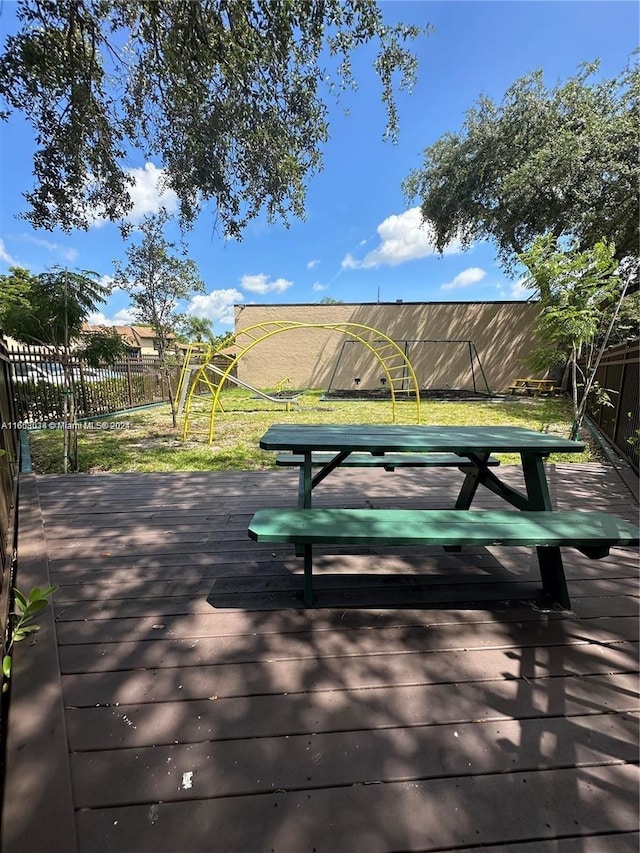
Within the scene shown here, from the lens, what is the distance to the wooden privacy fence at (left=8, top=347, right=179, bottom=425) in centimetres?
741

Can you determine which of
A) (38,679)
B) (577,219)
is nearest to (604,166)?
(577,219)

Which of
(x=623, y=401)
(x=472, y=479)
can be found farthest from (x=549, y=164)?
(x=472, y=479)

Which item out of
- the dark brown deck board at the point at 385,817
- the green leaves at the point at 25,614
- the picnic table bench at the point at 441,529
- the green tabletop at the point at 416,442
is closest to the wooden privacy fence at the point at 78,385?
the green leaves at the point at 25,614

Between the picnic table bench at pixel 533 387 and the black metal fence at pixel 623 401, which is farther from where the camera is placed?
the picnic table bench at pixel 533 387

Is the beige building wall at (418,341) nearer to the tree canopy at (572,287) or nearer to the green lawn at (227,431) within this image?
the green lawn at (227,431)

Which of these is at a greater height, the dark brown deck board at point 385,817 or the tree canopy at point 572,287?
the tree canopy at point 572,287

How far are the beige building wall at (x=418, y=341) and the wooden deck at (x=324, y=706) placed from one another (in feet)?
49.8

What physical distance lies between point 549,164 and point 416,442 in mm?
13235

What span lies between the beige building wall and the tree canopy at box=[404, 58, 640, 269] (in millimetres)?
3538

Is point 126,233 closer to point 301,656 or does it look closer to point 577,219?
point 301,656

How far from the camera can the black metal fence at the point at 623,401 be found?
14.7ft

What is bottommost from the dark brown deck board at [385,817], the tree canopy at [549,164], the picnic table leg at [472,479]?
the dark brown deck board at [385,817]

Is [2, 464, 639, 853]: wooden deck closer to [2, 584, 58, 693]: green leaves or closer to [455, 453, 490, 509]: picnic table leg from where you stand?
[2, 584, 58, 693]: green leaves

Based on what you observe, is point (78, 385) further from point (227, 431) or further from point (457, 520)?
point (457, 520)
